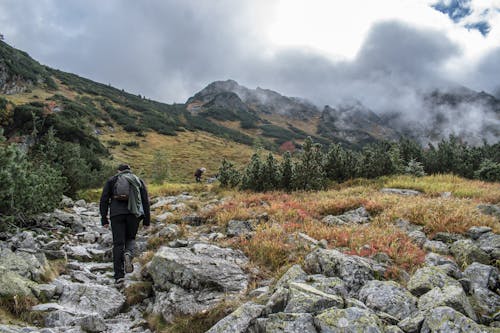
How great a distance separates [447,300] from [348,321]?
1241 mm

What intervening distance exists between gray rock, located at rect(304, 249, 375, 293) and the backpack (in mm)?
3965

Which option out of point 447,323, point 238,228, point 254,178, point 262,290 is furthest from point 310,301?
point 254,178

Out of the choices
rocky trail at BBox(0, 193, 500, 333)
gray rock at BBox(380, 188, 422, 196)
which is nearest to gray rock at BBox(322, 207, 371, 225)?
rocky trail at BBox(0, 193, 500, 333)

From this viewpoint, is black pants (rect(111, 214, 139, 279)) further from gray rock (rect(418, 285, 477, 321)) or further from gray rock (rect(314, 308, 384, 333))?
gray rock (rect(418, 285, 477, 321))

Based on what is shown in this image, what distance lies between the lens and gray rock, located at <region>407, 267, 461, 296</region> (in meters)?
4.16

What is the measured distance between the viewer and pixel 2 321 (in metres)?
3.76

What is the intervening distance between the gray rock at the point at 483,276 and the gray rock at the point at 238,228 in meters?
4.47

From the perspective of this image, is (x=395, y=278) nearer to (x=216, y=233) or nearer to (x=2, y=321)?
(x=216, y=233)

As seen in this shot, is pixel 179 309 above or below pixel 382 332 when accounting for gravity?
below

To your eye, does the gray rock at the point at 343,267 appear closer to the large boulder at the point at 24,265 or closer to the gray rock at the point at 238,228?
the gray rock at the point at 238,228

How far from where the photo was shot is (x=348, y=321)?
3.22 meters

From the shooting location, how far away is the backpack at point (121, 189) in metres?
6.62

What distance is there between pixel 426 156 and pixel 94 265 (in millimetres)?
24349

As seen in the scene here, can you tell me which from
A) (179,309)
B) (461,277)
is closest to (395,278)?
(461,277)
